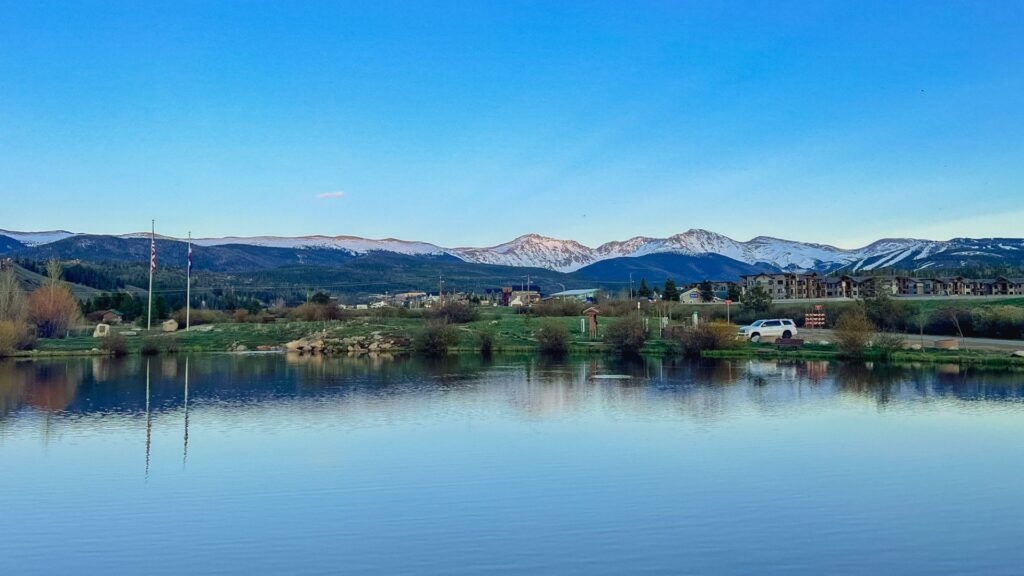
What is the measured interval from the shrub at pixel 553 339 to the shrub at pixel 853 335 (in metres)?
19.0

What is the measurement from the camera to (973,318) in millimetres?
56594

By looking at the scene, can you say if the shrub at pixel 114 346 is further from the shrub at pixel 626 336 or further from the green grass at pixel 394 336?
the shrub at pixel 626 336

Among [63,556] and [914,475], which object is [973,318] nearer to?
[914,475]

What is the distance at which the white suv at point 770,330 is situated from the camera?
58375 millimetres

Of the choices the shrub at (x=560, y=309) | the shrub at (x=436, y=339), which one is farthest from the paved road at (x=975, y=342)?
the shrub at (x=560, y=309)

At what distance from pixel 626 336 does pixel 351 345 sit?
22.3 meters

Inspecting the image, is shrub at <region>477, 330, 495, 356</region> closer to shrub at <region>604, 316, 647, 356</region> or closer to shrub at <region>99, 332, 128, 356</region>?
shrub at <region>604, 316, 647, 356</region>

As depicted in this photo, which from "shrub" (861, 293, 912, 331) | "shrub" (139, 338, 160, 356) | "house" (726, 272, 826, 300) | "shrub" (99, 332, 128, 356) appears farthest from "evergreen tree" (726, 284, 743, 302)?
"shrub" (99, 332, 128, 356)

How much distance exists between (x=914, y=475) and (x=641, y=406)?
40.1 ft

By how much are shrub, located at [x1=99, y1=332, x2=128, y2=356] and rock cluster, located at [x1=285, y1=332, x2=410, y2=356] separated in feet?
39.5

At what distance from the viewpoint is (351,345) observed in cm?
6681

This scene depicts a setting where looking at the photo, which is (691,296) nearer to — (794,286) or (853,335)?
(794,286)

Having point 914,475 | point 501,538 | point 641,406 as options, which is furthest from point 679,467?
point 641,406

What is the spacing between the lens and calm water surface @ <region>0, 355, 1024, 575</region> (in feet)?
42.3
